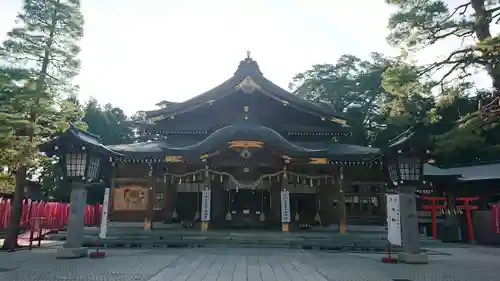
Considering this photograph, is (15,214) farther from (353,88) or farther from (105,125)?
(353,88)

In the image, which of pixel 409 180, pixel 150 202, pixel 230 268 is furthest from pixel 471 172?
pixel 150 202

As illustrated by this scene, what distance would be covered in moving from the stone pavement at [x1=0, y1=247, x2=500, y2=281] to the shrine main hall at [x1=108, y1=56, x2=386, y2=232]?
510 cm

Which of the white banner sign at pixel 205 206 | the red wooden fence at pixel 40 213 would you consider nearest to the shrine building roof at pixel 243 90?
the white banner sign at pixel 205 206

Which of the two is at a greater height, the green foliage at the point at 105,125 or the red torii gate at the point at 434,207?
the green foliage at the point at 105,125

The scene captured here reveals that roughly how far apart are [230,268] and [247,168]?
8.33 metres

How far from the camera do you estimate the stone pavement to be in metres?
8.23

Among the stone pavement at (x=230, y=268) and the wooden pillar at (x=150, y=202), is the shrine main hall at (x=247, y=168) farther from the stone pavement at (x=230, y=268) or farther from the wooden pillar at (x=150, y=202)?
the stone pavement at (x=230, y=268)

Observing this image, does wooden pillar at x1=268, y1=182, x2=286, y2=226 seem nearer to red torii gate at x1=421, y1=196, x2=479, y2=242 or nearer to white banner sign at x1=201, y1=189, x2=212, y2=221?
white banner sign at x1=201, y1=189, x2=212, y2=221

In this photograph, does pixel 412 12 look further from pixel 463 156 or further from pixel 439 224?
pixel 463 156

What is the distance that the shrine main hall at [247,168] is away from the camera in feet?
55.2

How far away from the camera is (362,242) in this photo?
15.3 metres

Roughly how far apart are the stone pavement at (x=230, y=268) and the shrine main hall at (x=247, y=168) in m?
5.10

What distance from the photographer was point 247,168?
57.2 ft

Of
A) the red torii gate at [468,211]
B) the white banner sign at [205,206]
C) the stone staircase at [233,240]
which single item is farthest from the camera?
the red torii gate at [468,211]
